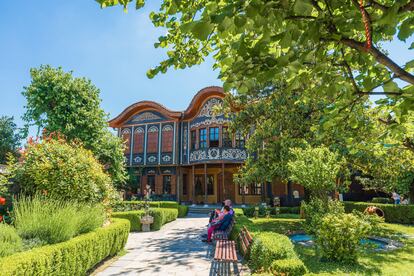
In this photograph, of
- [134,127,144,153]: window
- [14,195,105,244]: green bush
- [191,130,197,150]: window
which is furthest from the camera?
[134,127,144,153]: window

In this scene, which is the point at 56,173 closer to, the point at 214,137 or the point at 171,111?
the point at 214,137

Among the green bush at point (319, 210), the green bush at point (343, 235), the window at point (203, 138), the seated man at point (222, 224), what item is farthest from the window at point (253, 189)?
the green bush at point (343, 235)

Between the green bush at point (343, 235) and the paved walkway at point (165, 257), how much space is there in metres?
3.07

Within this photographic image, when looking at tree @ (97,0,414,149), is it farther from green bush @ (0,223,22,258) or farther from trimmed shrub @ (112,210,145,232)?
trimmed shrub @ (112,210,145,232)

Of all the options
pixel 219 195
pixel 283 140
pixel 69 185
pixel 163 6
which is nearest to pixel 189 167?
pixel 219 195

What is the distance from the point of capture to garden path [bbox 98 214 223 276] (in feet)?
22.7

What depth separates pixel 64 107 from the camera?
18469mm

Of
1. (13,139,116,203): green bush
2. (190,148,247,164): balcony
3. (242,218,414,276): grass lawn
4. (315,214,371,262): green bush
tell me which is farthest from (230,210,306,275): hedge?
(190,148,247,164): balcony

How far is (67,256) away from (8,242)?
1.08 meters

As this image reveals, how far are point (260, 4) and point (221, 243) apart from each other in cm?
719

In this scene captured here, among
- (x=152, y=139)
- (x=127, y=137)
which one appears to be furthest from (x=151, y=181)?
(x=127, y=137)

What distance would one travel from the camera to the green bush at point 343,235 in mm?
6859

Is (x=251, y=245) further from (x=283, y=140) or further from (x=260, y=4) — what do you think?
(x=283, y=140)

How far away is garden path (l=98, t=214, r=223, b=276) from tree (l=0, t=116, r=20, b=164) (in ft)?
108
